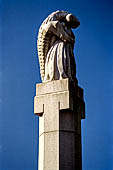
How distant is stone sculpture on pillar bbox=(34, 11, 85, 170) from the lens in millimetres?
10852

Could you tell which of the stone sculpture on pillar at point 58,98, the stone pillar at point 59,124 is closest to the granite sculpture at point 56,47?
the stone sculpture on pillar at point 58,98

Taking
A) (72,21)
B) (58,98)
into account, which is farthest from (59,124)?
(72,21)

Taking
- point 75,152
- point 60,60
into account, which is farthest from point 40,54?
point 75,152

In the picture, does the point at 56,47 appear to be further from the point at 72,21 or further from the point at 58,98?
the point at 58,98

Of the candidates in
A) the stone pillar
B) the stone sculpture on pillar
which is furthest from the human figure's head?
the stone pillar

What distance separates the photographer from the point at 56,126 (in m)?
11.0

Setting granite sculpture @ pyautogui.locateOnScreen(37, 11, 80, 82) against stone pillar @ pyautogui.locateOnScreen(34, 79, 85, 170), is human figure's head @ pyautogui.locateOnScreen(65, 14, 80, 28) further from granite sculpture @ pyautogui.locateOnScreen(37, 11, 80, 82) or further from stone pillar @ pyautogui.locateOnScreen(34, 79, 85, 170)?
stone pillar @ pyautogui.locateOnScreen(34, 79, 85, 170)

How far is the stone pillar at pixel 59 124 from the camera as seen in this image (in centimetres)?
1076

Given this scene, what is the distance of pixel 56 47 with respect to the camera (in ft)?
40.5

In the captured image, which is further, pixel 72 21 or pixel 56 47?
pixel 72 21

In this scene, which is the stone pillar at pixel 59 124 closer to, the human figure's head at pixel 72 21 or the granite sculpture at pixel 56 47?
A: the granite sculpture at pixel 56 47

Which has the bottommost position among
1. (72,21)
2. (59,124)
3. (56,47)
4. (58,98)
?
(59,124)

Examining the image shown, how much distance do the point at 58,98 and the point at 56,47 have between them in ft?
7.03

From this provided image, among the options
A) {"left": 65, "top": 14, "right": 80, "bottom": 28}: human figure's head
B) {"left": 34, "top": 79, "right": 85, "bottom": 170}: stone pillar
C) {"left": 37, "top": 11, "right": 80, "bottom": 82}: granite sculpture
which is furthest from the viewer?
{"left": 65, "top": 14, "right": 80, "bottom": 28}: human figure's head
